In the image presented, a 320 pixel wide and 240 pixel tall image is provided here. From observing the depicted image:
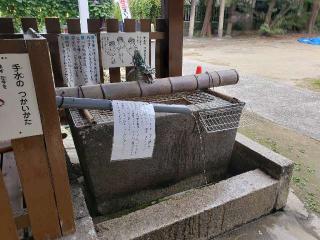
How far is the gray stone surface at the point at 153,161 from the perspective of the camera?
7.80 feet

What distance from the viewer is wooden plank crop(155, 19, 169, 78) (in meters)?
3.36

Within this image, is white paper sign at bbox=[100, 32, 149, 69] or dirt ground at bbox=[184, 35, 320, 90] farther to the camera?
dirt ground at bbox=[184, 35, 320, 90]

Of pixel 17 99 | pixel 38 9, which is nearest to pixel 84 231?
pixel 17 99

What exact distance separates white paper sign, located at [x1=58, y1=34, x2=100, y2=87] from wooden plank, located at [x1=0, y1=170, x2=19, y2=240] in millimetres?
1796

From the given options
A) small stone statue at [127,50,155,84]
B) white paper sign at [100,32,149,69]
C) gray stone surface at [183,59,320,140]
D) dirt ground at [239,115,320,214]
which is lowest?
dirt ground at [239,115,320,214]

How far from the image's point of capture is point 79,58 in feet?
10.2

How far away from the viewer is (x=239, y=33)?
22516 millimetres

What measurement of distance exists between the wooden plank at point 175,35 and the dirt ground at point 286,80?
1.97m

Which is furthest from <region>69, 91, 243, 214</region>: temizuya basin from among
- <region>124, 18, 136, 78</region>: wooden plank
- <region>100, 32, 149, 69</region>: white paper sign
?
<region>124, 18, 136, 78</region>: wooden plank

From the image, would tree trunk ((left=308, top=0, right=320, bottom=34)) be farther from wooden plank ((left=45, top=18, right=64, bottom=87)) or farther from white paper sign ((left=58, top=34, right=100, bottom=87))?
wooden plank ((left=45, top=18, right=64, bottom=87))

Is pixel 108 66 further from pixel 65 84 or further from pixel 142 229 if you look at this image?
pixel 142 229

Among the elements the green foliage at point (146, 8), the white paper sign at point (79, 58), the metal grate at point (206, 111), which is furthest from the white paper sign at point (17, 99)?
the green foliage at point (146, 8)

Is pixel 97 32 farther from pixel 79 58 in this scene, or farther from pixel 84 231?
pixel 84 231

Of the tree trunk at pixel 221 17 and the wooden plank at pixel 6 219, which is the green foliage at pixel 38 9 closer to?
the wooden plank at pixel 6 219
